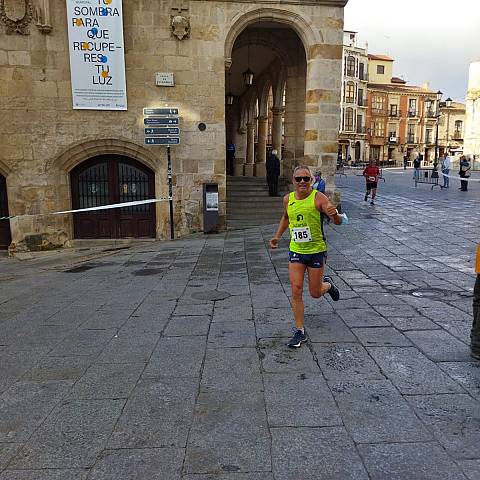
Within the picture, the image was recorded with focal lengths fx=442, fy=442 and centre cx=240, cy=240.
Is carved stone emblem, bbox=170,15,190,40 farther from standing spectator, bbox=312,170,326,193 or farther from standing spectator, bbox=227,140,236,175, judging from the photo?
standing spectator, bbox=227,140,236,175

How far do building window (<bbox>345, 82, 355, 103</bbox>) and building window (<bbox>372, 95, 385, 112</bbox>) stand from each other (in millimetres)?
5604

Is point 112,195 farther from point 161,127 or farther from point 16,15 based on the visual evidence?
point 16,15

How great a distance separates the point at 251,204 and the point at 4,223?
7002 millimetres

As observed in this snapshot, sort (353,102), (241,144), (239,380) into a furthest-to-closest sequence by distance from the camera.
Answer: (353,102)
(241,144)
(239,380)

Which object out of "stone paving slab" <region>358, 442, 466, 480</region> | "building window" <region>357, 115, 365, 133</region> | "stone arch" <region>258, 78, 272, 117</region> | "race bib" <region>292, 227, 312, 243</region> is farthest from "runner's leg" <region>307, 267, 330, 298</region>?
"building window" <region>357, 115, 365, 133</region>

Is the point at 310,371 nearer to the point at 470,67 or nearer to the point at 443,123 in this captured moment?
the point at 470,67

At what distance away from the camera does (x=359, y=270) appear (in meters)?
7.29

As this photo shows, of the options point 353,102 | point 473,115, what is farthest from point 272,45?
point 353,102

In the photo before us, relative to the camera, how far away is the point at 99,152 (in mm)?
11508

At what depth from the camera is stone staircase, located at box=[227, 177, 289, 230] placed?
12.9 meters

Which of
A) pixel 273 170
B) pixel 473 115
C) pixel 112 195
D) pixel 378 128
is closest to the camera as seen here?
pixel 112 195

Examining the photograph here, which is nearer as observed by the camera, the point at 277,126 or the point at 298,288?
the point at 298,288

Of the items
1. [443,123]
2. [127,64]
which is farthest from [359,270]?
[443,123]

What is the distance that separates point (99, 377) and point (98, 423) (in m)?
0.75
